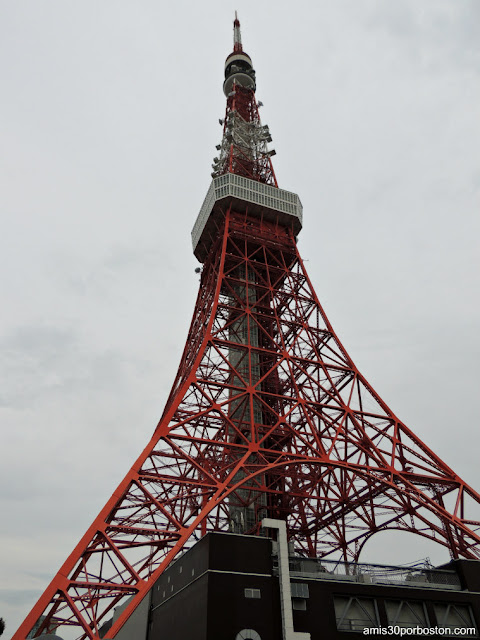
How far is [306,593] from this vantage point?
765 inches

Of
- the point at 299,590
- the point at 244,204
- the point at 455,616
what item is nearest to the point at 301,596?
the point at 299,590

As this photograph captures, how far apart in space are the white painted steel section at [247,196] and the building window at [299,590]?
23.7 m

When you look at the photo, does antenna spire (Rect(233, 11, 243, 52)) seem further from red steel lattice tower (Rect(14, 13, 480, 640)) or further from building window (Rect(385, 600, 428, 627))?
building window (Rect(385, 600, 428, 627))

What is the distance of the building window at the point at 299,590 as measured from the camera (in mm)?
19203

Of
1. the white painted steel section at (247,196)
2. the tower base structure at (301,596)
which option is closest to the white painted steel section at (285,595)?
the tower base structure at (301,596)

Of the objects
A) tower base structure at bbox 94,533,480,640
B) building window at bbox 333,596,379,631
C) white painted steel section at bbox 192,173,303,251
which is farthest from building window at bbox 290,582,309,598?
white painted steel section at bbox 192,173,303,251

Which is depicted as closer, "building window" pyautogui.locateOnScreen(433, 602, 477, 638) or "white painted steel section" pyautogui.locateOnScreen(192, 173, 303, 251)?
"building window" pyautogui.locateOnScreen(433, 602, 477, 638)

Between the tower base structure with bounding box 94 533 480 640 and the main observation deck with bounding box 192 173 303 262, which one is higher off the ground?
the main observation deck with bounding box 192 173 303 262

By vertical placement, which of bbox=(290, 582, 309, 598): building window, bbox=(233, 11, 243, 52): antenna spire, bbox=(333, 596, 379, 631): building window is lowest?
bbox=(333, 596, 379, 631): building window

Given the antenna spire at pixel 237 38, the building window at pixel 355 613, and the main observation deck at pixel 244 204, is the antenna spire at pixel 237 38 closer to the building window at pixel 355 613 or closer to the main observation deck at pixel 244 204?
the main observation deck at pixel 244 204

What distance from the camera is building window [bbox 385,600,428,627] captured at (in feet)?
67.7

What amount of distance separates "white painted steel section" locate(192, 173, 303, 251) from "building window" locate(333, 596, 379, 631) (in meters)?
24.2

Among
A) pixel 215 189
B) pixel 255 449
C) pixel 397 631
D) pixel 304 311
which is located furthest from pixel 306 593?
pixel 215 189

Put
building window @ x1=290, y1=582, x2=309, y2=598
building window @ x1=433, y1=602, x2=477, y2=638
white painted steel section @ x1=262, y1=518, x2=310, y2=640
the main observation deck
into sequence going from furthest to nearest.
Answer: the main observation deck, building window @ x1=433, y1=602, x2=477, y2=638, building window @ x1=290, y1=582, x2=309, y2=598, white painted steel section @ x1=262, y1=518, x2=310, y2=640
